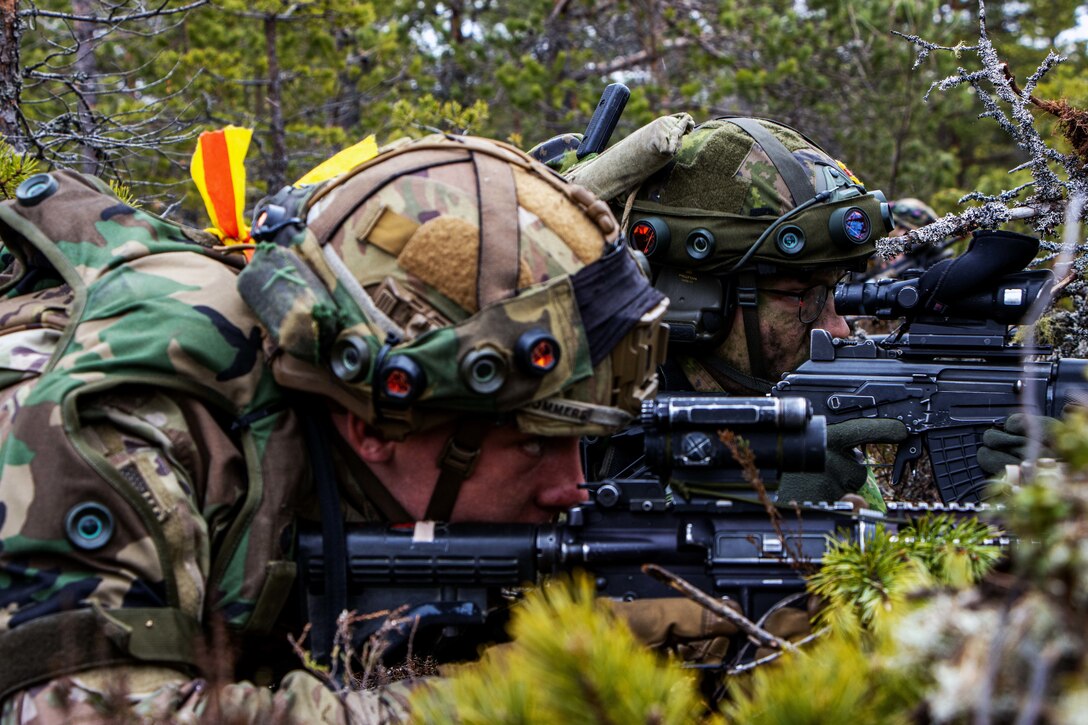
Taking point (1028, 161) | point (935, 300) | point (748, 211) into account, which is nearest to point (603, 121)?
point (748, 211)

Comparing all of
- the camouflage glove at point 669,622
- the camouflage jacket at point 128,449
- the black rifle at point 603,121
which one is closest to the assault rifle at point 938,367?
the black rifle at point 603,121

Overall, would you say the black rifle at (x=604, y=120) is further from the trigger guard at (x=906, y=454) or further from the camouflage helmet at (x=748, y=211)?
the trigger guard at (x=906, y=454)

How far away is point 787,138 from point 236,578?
3124 millimetres

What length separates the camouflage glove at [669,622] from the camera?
291cm

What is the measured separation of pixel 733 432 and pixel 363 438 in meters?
0.93

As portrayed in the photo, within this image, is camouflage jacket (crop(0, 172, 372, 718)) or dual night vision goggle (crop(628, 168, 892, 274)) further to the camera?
dual night vision goggle (crop(628, 168, 892, 274))

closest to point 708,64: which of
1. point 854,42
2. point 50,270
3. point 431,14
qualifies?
point 854,42

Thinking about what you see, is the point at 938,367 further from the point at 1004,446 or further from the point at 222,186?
the point at 222,186

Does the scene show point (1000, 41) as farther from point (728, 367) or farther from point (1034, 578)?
point (1034, 578)

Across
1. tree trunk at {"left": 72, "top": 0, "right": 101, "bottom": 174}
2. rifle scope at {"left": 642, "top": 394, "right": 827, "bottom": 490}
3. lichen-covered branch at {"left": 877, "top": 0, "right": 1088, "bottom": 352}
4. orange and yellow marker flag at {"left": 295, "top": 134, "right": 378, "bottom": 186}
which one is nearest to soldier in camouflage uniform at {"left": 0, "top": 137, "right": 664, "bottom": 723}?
rifle scope at {"left": 642, "top": 394, "right": 827, "bottom": 490}

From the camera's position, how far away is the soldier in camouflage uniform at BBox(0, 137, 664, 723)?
2484 mm

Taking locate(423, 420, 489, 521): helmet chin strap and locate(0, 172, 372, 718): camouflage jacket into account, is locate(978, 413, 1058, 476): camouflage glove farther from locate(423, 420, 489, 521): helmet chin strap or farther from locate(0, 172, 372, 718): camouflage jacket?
locate(0, 172, 372, 718): camouflage jacket

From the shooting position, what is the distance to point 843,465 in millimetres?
4699

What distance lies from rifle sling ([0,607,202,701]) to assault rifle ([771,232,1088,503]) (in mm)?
2917
